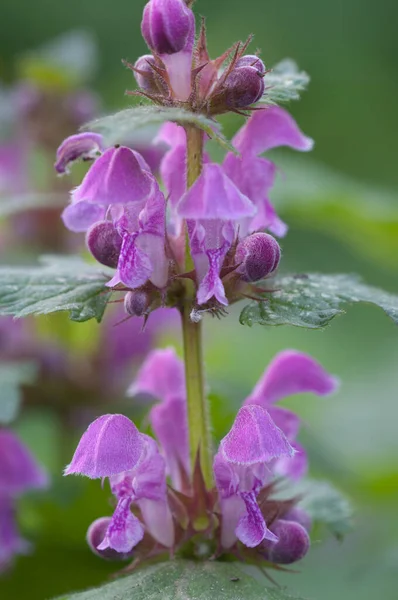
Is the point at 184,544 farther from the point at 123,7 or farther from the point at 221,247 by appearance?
the point at 123,7

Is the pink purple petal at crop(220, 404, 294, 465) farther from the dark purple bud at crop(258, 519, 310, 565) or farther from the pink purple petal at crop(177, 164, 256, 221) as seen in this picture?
the pink purple petal at crop(177, 164, 256, 221)

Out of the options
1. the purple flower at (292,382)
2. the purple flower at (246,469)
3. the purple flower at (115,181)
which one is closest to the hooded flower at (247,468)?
the purple flower at (246,469)

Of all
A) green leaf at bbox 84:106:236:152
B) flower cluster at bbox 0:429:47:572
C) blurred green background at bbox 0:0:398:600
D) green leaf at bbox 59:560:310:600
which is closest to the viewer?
green leaf at bbox 84:106:236:152

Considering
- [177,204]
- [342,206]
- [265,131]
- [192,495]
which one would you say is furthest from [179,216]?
[342,206]

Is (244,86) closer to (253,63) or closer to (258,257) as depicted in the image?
(253,63)

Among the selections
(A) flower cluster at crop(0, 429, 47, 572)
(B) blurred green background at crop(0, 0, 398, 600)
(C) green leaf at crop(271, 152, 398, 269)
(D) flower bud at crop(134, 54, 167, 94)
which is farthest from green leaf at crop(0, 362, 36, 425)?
(C) green leaf at crop(271, 152, 398, 269)

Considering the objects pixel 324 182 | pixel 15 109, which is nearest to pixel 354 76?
pixel 324 182
